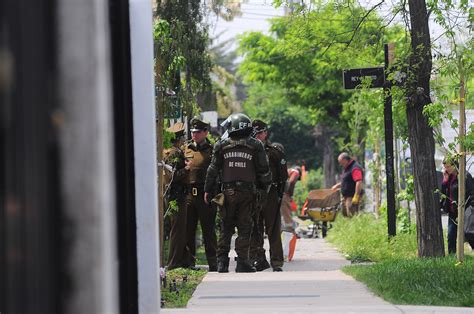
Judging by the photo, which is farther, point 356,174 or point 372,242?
point 356,174

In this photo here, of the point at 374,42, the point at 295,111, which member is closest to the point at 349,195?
the point at 374,42

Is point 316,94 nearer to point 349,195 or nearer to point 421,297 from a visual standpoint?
point 349,195

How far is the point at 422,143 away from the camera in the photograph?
43.8ft

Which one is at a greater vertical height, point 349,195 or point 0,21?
point 0,21

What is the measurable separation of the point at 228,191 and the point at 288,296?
3465 mm

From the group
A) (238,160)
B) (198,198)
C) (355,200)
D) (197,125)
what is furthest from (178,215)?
(355,200)

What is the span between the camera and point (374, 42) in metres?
13.9

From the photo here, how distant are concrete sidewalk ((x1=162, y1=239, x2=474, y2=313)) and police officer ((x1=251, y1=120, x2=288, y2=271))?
1.44 m

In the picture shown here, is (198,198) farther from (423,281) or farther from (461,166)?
(423,281)

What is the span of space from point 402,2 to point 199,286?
4171 millimetres

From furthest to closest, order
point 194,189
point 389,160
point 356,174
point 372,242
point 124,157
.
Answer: point 356,174
point 372,242
point 389,160
point 194,189
point 124,157

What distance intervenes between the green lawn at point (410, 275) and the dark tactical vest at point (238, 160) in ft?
5.50

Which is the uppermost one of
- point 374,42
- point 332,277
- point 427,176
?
point 374,42

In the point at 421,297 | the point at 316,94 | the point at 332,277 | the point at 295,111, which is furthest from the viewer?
the point at 295,111
